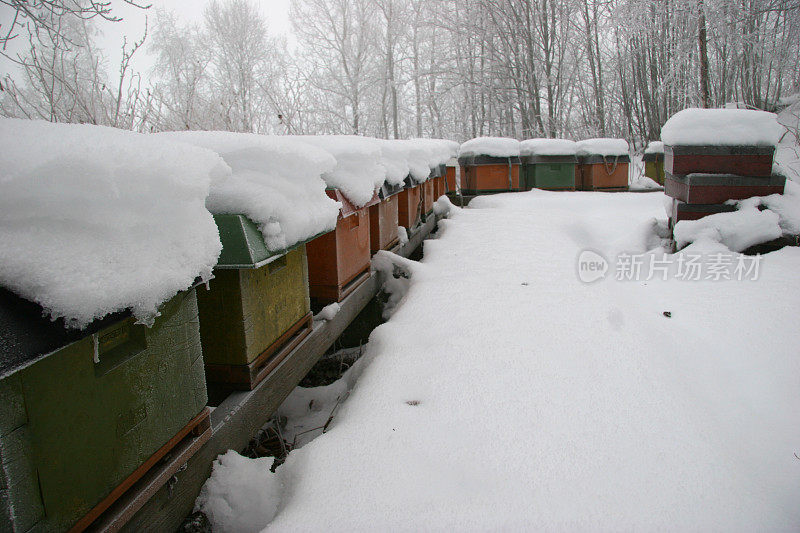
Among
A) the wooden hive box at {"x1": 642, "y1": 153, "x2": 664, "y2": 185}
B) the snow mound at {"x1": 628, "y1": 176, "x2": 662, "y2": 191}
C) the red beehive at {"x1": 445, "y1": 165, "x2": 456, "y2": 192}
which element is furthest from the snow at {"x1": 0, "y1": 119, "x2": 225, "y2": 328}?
the wooden hive box at {"x1": 642, "y1": 153, "x2": 664, "y2": 185}

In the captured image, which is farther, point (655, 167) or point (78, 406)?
point (655, 167)

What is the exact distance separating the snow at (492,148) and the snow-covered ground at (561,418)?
4811mm

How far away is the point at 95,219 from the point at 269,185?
772mm

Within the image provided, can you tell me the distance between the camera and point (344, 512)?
4.02 feet

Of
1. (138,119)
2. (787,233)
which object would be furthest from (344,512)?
(138,119)

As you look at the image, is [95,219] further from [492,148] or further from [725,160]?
[492,148]

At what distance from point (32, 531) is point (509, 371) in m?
1.57

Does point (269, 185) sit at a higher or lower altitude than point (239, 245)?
higher

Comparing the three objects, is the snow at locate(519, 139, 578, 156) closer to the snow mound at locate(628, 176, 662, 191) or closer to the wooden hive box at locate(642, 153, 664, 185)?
the snow mound at locate(628, 176, 662, 191)

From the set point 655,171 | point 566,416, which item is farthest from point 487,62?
point 566,416

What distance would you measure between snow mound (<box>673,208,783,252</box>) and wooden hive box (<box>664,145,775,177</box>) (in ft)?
1.18

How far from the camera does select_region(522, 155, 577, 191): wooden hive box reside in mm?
7863

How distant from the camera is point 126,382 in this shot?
103cm

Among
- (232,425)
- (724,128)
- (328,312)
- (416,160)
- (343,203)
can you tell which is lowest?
(232,425)
